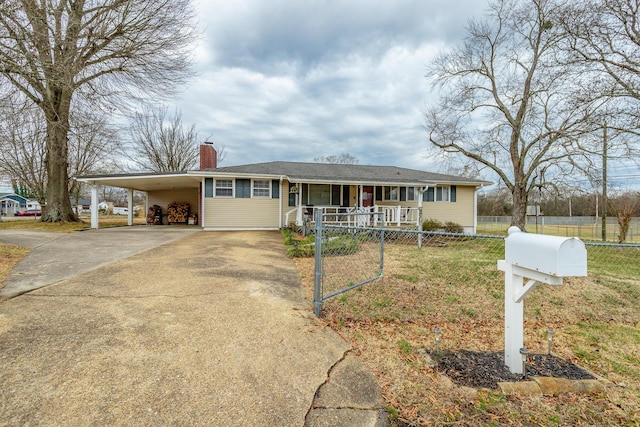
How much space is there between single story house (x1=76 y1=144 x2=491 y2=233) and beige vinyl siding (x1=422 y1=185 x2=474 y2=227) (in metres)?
0.06

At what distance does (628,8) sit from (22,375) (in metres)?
15.4

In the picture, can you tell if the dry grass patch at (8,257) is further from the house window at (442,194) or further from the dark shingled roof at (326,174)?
the house window at (442,194)

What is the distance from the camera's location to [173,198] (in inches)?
740

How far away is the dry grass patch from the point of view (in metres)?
5.05

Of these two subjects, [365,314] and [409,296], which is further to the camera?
[409,296]

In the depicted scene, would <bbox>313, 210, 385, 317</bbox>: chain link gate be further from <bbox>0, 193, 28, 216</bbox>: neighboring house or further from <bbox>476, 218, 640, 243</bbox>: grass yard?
<bbox>0, 193, 28, 216</bbox>: neighboring house

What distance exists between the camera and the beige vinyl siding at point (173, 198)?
18703 millimetres

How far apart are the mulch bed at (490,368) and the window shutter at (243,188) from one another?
38.6ft

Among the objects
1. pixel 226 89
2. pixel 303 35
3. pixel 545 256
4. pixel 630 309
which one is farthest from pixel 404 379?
pixel 226 89

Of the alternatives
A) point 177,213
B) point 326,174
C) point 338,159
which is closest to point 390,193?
point 326,174

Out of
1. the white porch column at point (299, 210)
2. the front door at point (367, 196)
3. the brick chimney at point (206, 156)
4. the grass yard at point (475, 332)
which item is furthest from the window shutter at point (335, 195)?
the grass yard at point (475, 332)

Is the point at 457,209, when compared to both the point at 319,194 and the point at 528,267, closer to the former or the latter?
the point at 319,194

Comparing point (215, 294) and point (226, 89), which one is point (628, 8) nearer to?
point (215, 294)

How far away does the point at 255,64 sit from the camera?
13922 millimetres
